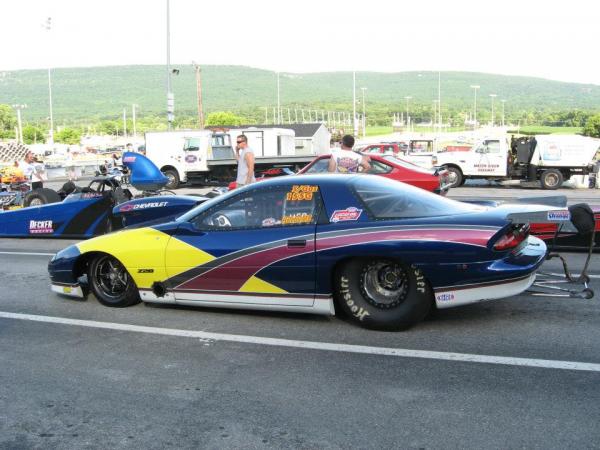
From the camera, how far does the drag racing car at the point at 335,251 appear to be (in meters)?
5.39

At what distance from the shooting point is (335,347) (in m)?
5.34

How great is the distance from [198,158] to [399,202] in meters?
23.5

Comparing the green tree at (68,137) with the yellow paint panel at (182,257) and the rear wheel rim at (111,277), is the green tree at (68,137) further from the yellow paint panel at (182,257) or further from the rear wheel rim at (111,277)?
the yellow paint panel at (182,257)

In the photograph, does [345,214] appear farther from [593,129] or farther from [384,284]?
[593,129]

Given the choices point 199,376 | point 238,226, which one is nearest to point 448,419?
point 199,376

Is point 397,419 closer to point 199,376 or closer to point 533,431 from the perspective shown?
point 533,431

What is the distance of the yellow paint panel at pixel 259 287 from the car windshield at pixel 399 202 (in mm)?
1024

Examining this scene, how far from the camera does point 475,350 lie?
5148 millimetres

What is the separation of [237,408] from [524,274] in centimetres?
253

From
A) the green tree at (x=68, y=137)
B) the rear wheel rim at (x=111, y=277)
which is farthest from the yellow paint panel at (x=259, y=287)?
the green tree at (x=68, y=137)

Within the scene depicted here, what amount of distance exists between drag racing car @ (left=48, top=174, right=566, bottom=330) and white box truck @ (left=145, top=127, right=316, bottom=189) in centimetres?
2195

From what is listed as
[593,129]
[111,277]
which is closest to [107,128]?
[593,129]

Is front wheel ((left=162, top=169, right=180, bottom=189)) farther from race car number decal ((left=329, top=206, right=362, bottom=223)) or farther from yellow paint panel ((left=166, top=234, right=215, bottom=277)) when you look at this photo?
race car number decal ((left=329, top=206, right=362, bottom=223))

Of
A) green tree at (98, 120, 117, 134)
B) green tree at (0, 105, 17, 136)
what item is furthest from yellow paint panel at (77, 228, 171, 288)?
green tree at (98, 120, 117, 134)
